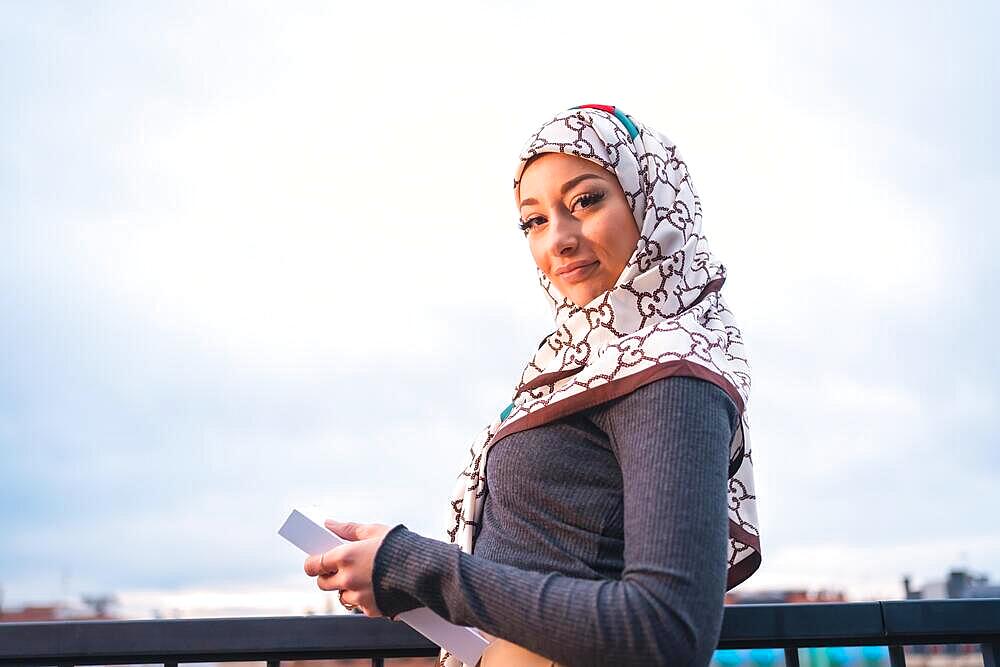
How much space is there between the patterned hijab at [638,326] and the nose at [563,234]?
0.09m

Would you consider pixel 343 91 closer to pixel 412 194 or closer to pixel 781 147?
pixel 412 194

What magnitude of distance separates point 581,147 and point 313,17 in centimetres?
2228

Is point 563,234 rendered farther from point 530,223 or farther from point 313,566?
point 313,566

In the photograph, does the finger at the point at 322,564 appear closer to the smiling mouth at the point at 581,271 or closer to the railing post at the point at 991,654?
the smiling mouth at the point at 581,271

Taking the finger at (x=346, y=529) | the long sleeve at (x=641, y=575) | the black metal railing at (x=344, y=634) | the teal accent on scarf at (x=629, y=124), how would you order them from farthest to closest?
the black metal railing at (x=344, y=634) < the teal accent on scarf at (x=629, y=124) < the finger at (x=346, y=529) < the long sleeve at (x=641, y=575)

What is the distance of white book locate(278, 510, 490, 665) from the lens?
108 centimetres

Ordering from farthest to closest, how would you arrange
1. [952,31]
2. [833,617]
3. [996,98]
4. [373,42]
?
[373,42]
[996,98]
[952,31]
[833,617]

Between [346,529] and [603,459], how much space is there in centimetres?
36

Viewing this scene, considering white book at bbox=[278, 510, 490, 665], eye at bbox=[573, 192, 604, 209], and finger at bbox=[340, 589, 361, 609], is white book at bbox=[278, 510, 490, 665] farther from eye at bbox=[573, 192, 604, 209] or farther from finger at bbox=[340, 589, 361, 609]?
eye at bbox=[573, 192, 604, 209]

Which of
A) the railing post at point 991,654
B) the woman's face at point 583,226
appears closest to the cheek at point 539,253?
the woman's face at point 583,226

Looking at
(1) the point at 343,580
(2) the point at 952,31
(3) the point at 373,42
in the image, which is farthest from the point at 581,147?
(3) the point at 373,42

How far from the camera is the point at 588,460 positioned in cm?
110

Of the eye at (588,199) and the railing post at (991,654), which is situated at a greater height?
the eye at (588,199)

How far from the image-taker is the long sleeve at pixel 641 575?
917mm
